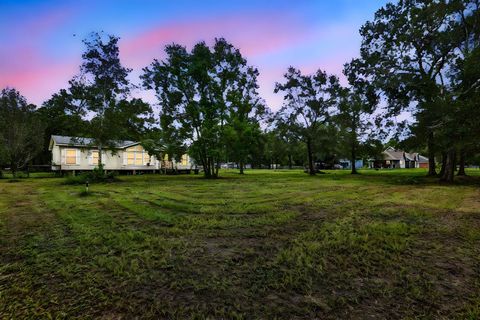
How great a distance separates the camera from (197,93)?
81.0 feet

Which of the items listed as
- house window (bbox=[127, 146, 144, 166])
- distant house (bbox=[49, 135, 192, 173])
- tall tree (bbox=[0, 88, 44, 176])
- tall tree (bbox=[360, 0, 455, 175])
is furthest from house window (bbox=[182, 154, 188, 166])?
tall tree (bbox=[360, 0, 455, 175])

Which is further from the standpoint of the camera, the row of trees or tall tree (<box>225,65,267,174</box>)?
tall tree (<box>225,65,267,174</box>)

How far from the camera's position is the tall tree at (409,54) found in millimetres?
18641

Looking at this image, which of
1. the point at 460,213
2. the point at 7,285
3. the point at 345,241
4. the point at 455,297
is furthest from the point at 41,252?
the point at 460,213

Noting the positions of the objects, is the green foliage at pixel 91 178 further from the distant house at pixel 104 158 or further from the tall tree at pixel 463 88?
the tall tree at pixel 463 88

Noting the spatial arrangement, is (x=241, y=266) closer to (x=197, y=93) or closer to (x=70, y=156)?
(x=197, y=93)

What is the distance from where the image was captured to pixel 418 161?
79562 millimetres

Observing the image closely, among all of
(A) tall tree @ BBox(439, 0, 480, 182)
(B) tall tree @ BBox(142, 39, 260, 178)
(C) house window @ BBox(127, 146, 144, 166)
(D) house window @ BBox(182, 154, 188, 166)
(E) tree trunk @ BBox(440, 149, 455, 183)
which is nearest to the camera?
(A) tall tree @ BBox(439, 0, 480, 182)

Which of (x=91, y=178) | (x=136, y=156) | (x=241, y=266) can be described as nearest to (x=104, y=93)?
(x=91, y=178)

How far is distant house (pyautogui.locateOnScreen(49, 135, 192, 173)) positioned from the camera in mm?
28062

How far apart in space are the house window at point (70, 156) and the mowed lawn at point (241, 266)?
2409 centimetres

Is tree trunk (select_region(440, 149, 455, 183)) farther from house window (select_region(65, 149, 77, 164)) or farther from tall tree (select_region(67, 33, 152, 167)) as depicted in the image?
house window (select_region(65, 149, 77, 164))

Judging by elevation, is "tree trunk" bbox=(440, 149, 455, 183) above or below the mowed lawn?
above

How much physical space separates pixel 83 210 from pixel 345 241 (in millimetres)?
7940
